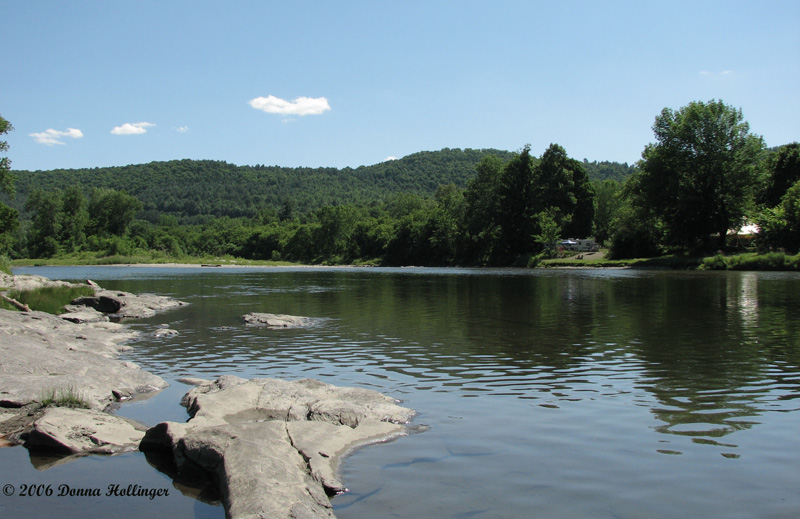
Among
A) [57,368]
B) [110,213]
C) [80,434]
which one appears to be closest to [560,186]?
[57,368]

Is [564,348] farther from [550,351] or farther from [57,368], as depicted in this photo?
[57,368]

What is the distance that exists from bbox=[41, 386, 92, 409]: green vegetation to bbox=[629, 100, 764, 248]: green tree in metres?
80.9

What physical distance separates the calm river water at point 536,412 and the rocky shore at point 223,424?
383 mm

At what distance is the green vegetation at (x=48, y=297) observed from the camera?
89.8 ft

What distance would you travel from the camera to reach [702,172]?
7900cm

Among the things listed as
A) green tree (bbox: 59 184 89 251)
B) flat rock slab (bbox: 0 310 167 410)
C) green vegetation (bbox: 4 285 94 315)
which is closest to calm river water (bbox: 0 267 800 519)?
flat rock slab (bbox: 0 310 167 410)

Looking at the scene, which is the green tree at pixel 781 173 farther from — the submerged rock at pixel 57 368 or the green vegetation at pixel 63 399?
the green vegetation at pixel 63 399

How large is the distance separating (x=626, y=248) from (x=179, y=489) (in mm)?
94480

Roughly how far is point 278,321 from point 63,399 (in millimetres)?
14573

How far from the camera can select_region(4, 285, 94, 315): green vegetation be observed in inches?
1078

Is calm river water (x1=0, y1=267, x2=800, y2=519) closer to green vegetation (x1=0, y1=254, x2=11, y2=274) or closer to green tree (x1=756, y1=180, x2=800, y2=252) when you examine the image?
Answer: green vegetation (x1=0, y1=254, x2=11, y2=274)

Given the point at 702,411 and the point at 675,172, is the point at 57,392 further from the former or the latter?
the point at 675,172

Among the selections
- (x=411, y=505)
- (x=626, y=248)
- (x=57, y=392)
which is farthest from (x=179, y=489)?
(x=626, y=248)

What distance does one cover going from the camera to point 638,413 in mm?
10359
